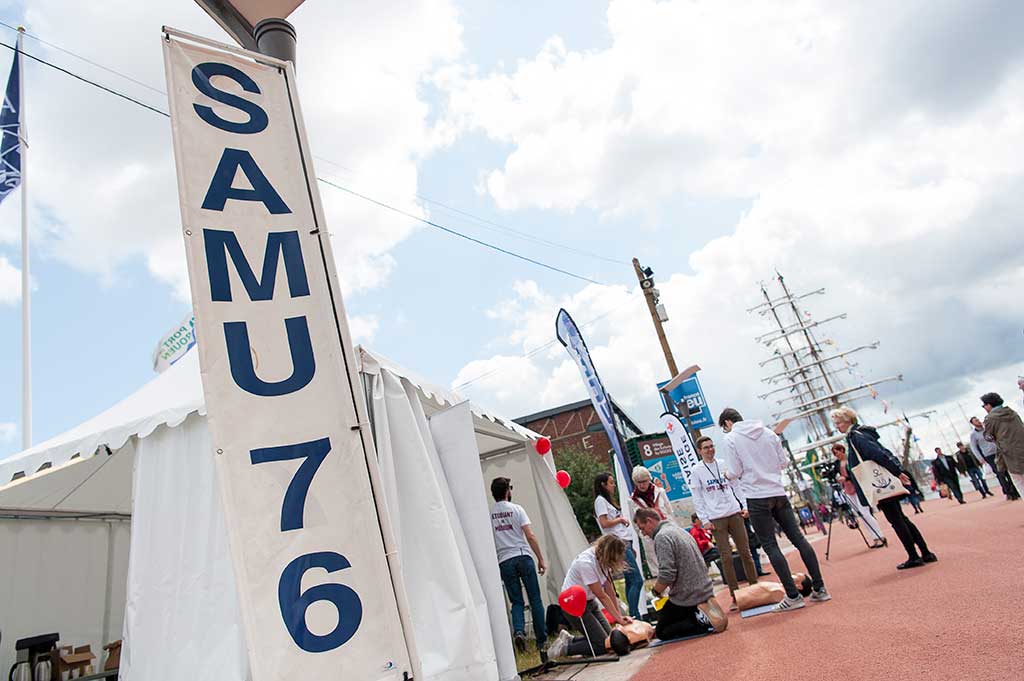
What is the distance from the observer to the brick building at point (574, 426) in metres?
47.4

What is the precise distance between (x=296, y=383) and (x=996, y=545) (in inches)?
286

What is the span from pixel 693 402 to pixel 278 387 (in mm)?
12227

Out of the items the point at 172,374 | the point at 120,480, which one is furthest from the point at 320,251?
the point at 120,480

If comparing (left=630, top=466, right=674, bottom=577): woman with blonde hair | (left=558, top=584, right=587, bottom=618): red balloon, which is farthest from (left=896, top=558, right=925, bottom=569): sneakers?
(left=558, top=584, right=587, bottom=618): red balloon

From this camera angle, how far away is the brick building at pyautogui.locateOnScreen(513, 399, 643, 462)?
1868 inches

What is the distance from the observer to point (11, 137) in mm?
13141

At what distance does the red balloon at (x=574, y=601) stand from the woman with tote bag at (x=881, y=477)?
9.95 feet

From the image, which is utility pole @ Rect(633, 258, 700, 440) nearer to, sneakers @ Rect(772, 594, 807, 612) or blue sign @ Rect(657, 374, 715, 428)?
blue sign @ Rect(657, 374, 715, 428)

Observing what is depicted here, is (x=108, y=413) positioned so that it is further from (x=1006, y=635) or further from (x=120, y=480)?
(x=1006, y=635)

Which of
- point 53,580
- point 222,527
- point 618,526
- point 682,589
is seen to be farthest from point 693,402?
point 53,580

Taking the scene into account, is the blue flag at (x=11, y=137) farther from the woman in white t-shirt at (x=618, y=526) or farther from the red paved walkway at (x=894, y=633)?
the red paved walkway at (x=894, y=633)

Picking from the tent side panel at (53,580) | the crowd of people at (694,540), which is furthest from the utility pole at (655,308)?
the tent side panel at (53,580)

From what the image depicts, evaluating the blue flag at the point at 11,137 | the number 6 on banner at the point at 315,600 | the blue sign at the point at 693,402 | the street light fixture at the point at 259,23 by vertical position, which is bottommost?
the number 6 on banner at the point at 315,600

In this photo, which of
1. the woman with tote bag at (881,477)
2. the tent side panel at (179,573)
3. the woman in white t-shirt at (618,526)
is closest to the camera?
the tent side panel at (179,573)
